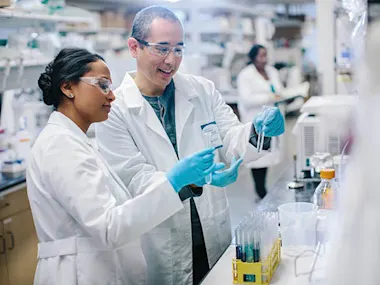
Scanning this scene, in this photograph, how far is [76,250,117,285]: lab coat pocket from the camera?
4.92ft

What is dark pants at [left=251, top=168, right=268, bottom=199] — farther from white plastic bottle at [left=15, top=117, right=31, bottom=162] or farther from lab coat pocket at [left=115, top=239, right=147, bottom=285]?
lab coat pocket at [left=115, top=239, right=147, bottom=285]

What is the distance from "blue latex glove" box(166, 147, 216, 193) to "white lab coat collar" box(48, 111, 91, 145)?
0.35m

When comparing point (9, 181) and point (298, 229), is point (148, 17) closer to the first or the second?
point (298, 229)

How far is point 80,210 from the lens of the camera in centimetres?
138

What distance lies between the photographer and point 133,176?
72.4 inches

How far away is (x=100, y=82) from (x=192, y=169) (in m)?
0.45

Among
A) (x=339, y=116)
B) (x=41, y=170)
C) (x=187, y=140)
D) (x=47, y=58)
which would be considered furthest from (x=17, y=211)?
(x=339, y=116)

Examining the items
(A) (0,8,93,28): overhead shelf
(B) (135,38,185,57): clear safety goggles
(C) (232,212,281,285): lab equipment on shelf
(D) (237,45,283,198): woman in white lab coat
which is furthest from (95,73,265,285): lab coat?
(D) (237,45,283,198): woman in white lab coat

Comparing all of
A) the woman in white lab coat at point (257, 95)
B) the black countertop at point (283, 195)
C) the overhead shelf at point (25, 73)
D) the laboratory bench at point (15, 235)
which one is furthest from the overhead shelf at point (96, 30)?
the black countertop at point (283, 195)

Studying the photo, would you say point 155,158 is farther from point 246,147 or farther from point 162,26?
point 162,26

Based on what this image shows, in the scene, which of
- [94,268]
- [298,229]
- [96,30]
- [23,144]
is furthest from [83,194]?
[96,30]

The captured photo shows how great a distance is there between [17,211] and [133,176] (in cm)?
165

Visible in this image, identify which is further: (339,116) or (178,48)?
(178,48)

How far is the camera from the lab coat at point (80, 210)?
4.54 feet
